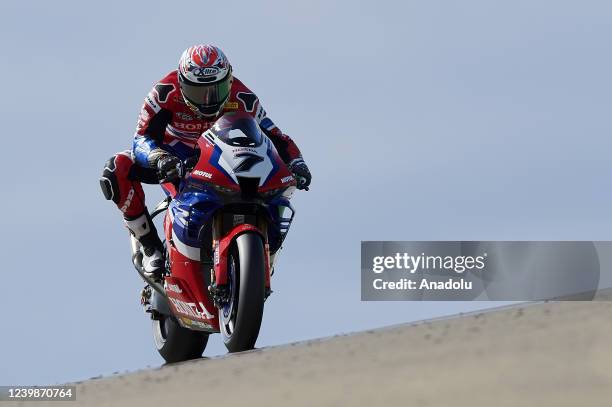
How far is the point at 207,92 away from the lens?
1551cm

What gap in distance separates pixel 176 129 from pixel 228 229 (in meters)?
1.96

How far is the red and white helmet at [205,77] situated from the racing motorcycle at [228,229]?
1.82ft

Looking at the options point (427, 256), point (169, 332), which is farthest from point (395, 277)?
point (169, 332)

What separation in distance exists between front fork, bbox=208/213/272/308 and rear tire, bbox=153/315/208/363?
6.78 ft

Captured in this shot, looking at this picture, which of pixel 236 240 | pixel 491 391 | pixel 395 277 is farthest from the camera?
pixel 395 277

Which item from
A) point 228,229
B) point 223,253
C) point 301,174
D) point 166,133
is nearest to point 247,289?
point 223,253

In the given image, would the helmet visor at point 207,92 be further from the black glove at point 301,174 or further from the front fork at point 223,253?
the front fork at point 223,253

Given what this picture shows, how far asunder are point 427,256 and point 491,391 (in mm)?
10372

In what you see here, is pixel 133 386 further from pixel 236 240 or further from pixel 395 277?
pixel 395 277

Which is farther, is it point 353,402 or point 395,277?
point 395,277

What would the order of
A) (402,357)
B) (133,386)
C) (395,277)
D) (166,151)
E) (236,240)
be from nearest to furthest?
(402,357) → (133,386) → (236,240) → (166,151) → (395,277)

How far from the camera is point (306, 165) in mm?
15531

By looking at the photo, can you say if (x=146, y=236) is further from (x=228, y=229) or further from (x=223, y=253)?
(x=223, y=253)

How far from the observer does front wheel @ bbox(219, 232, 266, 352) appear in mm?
13719
